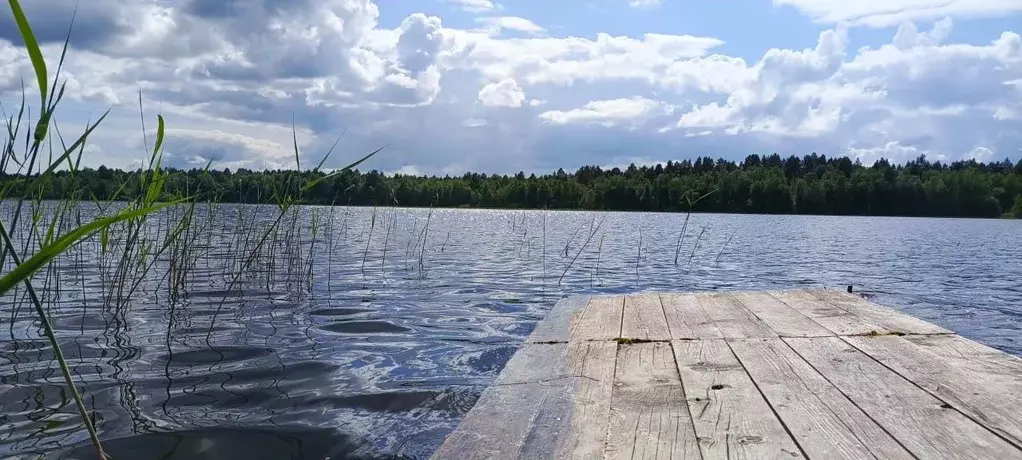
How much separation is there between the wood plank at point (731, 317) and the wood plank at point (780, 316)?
61mm

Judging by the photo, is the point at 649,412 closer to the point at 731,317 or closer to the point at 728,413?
the point at 728,413

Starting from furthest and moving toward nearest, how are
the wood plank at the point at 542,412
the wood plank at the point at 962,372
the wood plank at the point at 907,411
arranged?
the wood plank at the point at 962,372
the wood plank at the point at 542,412
the wood plank at the point at 907,411

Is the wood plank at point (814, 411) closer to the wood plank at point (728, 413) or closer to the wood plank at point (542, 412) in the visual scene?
the wood plank at point (728, 413)

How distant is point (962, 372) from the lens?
331 centimetres

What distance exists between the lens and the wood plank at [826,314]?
456 centimetres

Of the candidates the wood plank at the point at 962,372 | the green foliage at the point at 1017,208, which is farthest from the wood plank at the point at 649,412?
the green foliage at the point at 1017,208

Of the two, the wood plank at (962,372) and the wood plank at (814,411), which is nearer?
the wood plank at (814,411)

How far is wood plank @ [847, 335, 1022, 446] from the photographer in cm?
266

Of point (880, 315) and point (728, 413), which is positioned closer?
point (728, 413)

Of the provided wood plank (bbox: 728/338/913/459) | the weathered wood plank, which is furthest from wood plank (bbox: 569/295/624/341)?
wood plank (bbox: 728/338/913/459)

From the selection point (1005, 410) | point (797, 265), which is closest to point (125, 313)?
point (1005, 410)

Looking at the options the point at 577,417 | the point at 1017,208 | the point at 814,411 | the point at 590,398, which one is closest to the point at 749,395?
the point at 814,411

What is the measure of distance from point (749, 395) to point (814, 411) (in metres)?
0.29

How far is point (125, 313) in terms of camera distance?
24.3 feet
